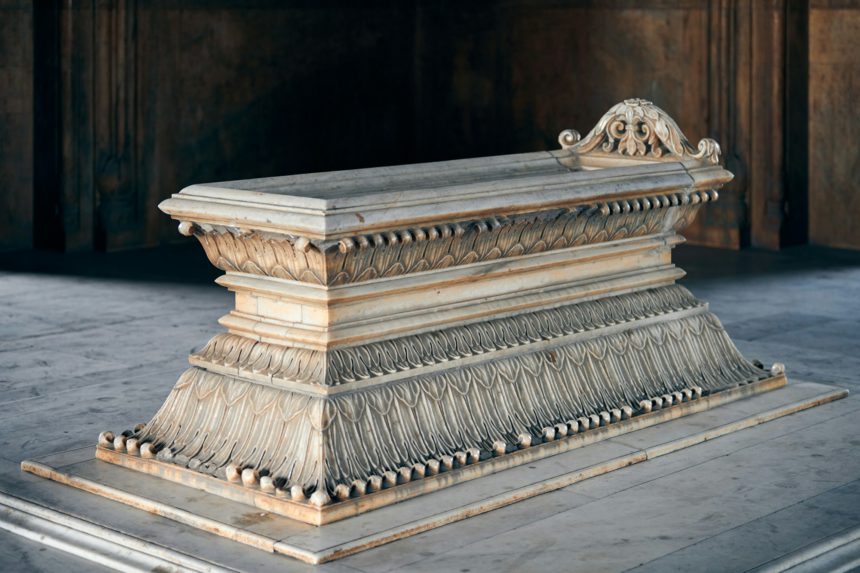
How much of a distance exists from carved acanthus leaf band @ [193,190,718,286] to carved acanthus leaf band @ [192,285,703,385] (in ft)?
0.72

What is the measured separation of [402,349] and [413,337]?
8cm

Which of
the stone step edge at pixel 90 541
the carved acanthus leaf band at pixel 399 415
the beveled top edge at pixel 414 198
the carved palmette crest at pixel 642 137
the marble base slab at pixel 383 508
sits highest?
the carved palmette crest at pixel 642 137

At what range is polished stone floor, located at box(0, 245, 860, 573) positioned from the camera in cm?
396

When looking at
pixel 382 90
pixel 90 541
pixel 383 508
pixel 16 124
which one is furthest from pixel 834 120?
pixel 90 541

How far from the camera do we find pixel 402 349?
453cm

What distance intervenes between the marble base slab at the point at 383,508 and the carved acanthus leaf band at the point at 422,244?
0.68 m

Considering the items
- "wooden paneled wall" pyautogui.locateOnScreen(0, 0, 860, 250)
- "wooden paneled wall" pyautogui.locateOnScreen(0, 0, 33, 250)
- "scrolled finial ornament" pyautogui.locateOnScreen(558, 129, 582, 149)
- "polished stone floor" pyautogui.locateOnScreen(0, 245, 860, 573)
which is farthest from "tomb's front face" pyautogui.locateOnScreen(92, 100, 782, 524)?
"wooden paneled wall" pyautogui.locateOnScreen(0, 0, 33, 250)

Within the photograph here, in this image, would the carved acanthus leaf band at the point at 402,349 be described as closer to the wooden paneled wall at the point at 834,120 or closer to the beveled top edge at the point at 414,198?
the beveled top edge at the point at 414,198

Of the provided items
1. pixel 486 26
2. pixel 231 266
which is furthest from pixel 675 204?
pixel 486 26

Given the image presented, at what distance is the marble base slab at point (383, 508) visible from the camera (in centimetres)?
400

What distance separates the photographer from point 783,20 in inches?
368

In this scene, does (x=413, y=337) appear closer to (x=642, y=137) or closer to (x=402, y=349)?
(x=402, y=349)

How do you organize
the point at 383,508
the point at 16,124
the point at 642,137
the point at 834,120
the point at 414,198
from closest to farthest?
the point at 383,508, the point at 414,198, the point at 642,137, the point at 16,124, the point at 834,120

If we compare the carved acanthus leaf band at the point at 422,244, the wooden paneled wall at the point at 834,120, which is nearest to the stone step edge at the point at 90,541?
the carved acanthus leaf band at the point at 422,244
